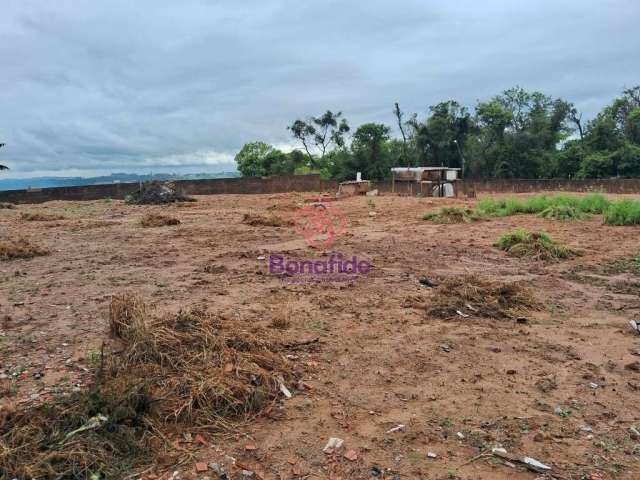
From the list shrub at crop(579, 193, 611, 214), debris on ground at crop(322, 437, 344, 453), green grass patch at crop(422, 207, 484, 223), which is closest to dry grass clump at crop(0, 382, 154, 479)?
debris on ground at crop(322, 437, 344, 453)

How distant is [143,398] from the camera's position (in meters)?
2.58

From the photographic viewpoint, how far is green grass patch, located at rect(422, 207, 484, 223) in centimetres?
1145

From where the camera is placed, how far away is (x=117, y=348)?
3516mm

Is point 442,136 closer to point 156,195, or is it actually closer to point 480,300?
point 156,195

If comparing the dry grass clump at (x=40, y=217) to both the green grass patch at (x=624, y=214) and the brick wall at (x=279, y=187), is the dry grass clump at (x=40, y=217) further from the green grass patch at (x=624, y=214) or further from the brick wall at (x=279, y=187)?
the green grass patch at (x=624, y=214)

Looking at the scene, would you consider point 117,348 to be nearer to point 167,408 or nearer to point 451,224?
point 167,408

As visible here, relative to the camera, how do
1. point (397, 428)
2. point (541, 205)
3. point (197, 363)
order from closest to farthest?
point (397, 428), point (197, 363), point (541, 205)

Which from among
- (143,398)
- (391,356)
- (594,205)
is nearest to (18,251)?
(143,398)

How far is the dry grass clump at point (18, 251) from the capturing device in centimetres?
749

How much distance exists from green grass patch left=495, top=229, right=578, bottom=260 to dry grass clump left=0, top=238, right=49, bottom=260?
7.76 m

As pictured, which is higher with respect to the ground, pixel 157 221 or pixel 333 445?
pixel 157 221

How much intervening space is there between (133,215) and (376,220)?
783cm

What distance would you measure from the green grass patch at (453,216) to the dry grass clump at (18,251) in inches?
336

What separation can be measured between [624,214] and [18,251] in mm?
11919
